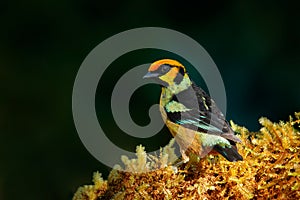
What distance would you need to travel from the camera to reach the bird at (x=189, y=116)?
1.17m

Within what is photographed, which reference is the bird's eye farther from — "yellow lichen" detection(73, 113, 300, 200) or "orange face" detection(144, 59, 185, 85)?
"yellow lichen" detection(73, 113, 300, 200)

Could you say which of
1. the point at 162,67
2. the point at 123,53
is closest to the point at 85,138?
the point at 123,53

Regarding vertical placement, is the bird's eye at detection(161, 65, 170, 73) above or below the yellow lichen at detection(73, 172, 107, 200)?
above

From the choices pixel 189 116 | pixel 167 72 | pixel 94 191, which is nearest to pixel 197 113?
pixel 189 116

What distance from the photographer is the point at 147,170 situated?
1.13 m

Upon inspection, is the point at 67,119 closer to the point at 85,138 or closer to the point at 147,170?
the point at 85,138

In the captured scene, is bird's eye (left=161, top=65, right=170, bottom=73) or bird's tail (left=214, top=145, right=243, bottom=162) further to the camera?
bird's eye (left=161, top=65, right=170, bottom=73)

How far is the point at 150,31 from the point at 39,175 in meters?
0.99

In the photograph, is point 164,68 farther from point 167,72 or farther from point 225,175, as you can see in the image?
point 225,175

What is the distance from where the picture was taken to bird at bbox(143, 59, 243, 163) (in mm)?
1173

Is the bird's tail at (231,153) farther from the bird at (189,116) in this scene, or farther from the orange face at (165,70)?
the orange face at (165,70)

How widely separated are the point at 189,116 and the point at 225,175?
0.18 meters

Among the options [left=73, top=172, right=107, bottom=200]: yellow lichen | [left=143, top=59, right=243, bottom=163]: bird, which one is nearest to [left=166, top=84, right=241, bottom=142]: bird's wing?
[left=143, top=59, right=243, bottom=163]: bird

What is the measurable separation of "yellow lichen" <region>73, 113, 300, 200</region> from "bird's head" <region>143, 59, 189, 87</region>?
0.20 meters
